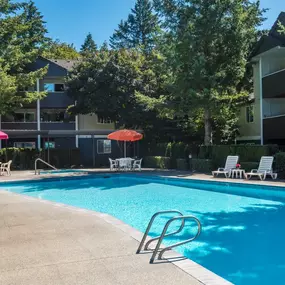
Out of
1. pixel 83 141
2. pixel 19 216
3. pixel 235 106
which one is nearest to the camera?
pixel 19 216

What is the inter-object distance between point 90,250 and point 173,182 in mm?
12639

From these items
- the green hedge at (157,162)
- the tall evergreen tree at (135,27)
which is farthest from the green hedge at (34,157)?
the tall evergreen tree at (135,27)

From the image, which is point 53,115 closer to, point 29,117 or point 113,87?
point 29,117

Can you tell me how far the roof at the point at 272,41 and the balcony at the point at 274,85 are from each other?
1.87 meters

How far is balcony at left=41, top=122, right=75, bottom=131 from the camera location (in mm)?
32344

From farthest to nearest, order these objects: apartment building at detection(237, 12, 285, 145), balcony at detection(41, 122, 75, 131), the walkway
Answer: balcony at detection(41, 122, 75, 131) → apartment building at detection(237, 12, 285, 145) → the walkway

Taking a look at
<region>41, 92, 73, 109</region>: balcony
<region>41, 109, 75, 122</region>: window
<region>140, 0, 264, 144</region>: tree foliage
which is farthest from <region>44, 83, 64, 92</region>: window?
<region>140, 0, 264, 144</region>: tree foliage

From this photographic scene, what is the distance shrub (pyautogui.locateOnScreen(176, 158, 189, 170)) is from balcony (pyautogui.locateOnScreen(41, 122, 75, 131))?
45.3 feet

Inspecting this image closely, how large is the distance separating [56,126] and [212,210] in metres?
24.3

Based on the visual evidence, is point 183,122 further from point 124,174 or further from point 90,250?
point 90,250

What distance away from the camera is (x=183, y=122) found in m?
28.8

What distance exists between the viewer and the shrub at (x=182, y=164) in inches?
876

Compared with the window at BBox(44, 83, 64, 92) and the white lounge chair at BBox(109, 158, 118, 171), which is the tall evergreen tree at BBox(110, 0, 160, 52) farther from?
the white lounge chair at BBox(109, 158, 118, 171)

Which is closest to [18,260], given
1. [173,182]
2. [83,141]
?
[173,182]
